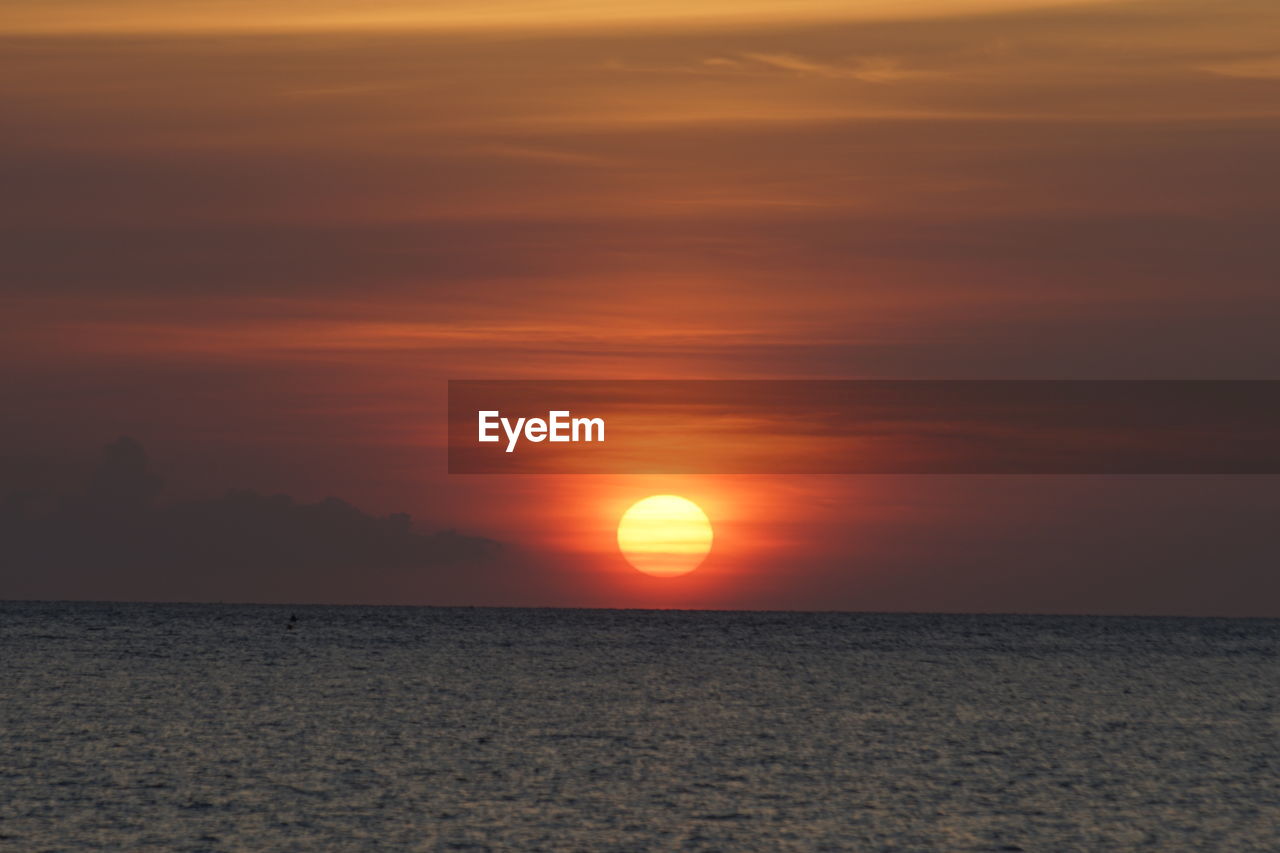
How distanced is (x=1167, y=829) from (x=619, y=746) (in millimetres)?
28125

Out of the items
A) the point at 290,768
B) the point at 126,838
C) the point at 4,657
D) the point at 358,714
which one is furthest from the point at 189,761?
the point at 4,657

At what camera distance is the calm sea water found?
48.7 meters

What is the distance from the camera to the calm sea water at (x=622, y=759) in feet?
160

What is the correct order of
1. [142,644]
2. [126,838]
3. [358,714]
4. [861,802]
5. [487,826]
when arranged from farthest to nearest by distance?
[142,644] < [358,714] < [861,802] < [487,826] < [126,838]

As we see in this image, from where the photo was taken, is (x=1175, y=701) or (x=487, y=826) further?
(x=1175, y=701)

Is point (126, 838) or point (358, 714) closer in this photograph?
point (126, 838)

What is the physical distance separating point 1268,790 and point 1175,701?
51.0 m

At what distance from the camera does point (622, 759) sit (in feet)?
221

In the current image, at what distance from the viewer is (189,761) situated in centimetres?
6362

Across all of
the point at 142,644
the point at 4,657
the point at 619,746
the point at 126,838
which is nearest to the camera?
the point at 126,838

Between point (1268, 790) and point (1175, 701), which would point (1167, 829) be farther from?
point (1175, 701)

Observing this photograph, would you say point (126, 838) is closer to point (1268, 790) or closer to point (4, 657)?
point (1268, 790)

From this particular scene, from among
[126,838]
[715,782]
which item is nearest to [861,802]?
[715,782]

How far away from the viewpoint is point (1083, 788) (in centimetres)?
5994
